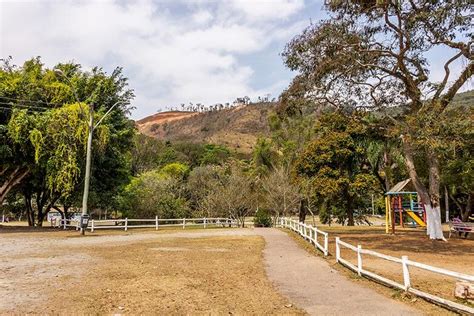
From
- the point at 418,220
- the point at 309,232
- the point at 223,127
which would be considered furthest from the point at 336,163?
the point at 223,127

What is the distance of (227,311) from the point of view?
6.81 meters

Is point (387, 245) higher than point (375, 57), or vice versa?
point (375, 57)

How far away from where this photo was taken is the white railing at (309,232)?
1456cm

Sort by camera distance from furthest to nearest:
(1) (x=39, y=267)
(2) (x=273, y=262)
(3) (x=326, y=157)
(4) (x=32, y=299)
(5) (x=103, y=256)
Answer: (3) (x=326, y=157) < (5) (x=103, y=256) < (2) (x=273, y=262) < (1) (x=39, y=267) < (4) (x=32, y=299)

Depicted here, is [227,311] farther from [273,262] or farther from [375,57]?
[375,57]

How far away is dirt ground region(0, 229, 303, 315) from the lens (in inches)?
272

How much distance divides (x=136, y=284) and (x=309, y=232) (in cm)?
1333

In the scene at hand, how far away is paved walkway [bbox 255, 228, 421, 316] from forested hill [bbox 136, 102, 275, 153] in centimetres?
10738

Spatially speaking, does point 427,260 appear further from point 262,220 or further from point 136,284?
point 262,220

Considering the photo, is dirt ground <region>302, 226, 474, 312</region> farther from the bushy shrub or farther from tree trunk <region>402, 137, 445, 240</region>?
the bushy shrub

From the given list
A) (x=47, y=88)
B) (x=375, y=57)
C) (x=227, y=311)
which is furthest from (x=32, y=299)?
(x=47, y=88)

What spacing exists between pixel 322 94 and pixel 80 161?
17341mm

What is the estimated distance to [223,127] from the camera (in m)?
156

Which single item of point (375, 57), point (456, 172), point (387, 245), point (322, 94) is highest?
point (375, 57)
